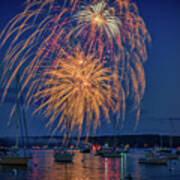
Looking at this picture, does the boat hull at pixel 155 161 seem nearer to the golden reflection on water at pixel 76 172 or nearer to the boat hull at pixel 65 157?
the golden reflection on water at pixel 76 172

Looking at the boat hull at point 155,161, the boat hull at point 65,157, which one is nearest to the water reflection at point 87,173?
the boat hull at point 155,161

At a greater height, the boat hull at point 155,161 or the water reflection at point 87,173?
the boat hull at point 155,161

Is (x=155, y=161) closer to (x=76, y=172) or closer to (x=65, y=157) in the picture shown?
(x=65, y=157)

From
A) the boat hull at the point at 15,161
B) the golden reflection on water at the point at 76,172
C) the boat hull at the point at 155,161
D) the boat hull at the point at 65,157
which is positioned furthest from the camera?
the boat hull at the point at 155,161

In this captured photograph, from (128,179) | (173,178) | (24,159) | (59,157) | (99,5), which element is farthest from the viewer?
(59,157)

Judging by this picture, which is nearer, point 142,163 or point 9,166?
point 9,166

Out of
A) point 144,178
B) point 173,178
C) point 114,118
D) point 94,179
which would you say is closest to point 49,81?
point 94,179

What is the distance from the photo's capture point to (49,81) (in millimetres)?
43469

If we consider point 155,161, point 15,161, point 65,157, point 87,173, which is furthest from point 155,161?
point 15,161

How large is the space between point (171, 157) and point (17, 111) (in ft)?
222

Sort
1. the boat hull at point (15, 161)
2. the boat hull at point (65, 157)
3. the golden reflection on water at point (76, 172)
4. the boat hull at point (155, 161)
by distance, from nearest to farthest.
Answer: the golden reflection on water at point (76, 172)
the boat hull at point (15, 161)
the boat hull at point (65, 157)
the boat hull at point (155, 161)

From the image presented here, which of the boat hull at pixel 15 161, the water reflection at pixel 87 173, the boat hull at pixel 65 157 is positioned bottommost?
the water reflection at pixel 87 173

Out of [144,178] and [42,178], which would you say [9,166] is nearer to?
[42,178]

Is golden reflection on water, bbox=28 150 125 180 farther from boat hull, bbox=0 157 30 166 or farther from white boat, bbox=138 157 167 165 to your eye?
white boat, bbox=138 157 167 165
